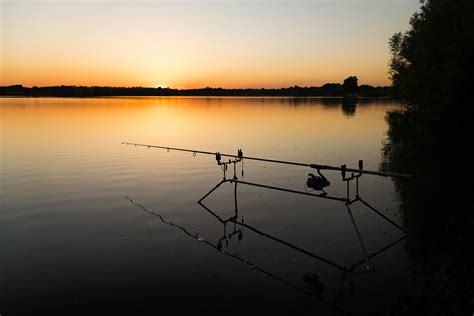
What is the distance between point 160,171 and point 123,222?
32.7 feet

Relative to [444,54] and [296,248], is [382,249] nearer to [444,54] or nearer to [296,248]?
[296,248]

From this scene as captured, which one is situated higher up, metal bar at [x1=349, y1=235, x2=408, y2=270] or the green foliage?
the green foliage

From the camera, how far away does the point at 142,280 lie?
10.3 metres

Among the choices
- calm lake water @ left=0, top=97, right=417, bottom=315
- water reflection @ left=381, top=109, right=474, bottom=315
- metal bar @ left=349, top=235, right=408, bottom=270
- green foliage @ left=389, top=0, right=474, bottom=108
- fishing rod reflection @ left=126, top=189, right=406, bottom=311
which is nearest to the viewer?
water reflection @ left=381, top=109, right=474, bottom=315

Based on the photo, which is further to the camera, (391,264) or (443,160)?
(443,160)

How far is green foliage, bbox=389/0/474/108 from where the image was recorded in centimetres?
3978

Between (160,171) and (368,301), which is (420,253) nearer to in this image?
(368,301)

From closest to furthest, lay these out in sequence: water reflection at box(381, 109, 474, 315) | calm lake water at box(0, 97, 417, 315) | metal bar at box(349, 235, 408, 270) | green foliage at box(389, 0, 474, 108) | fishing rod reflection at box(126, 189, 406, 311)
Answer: water reflection at box(381, 109, 474, 315) → calm lake water at box(0, 97, 417, 315) → fishing rod reflection at box(126, 189, 406, 311) → metal bar at box(349, 235, 408, 270) → green foliage at box(389, 0, 474, 108)

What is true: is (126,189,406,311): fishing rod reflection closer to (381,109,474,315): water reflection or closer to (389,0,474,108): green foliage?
(381,109,474,315): water reflection

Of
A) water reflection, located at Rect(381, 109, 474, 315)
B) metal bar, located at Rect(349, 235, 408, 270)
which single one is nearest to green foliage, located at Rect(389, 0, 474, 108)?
water reflection, located at Rect(381, 109, 474, 315)

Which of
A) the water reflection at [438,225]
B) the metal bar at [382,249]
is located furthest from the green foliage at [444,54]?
the metal bar at [382,249]

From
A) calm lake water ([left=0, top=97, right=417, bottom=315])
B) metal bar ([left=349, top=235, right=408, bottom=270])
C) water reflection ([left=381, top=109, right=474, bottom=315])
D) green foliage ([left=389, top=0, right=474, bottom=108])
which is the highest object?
green foliage ([left=389, top=0, right=474, bottom=108])

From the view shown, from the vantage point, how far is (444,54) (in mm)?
41812

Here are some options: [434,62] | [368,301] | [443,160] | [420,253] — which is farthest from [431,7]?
[368,301]
